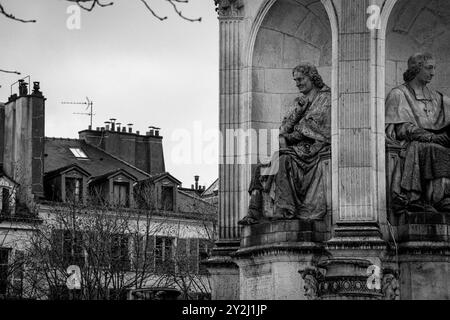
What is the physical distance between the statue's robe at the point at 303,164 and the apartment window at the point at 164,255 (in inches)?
1093

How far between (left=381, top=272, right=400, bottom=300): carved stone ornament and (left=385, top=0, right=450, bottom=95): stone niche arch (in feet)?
9.82

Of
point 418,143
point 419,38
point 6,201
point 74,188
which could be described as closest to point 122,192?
point 74,188

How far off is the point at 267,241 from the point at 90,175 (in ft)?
123

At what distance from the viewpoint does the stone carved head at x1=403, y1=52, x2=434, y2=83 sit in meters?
24.6

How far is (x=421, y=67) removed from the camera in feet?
80.9

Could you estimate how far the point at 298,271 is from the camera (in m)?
23.6

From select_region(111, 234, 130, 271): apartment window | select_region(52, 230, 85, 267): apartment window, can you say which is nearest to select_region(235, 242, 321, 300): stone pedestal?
select_region(111, 234, 130, 271): apartment window

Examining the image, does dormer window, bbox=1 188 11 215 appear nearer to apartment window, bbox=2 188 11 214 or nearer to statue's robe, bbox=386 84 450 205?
apartment window, bbox=2 188 11 214

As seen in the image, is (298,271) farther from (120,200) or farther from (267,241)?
(120,200)

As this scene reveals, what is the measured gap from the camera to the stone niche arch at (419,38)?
24953 millimetres

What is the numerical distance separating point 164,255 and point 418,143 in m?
34.3

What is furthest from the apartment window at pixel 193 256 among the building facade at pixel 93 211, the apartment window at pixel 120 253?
the apartment window at pixel 120 253

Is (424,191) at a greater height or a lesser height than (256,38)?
lesser
